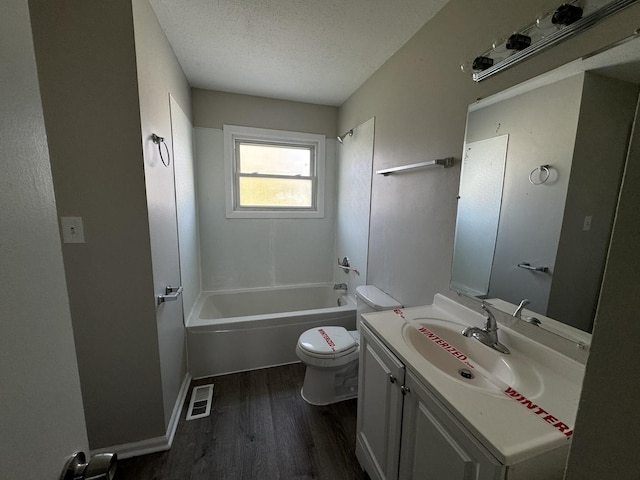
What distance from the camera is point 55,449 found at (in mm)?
469

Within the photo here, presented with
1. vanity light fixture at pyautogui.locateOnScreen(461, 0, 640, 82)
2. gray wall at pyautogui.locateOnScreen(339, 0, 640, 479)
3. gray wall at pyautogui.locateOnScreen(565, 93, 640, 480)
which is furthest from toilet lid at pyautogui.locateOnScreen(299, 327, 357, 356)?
vanity light fixture at pyautogui.locateOnScreen(461, 0, 640, 82)

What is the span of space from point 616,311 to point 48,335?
2.84ft

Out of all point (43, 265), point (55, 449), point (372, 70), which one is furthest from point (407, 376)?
point (372, 70)

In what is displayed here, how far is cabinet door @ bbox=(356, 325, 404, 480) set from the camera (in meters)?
1.11

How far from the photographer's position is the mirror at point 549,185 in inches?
33.5

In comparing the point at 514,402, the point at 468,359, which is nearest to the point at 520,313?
the point at 468,359

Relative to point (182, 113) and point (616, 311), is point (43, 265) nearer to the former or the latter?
point (616, 311)

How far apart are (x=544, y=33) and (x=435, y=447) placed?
1547 millimetres

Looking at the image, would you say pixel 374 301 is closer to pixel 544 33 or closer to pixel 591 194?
pixel 591 194

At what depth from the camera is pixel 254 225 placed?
9.80 ft

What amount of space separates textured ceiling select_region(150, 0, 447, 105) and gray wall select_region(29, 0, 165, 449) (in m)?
0.53

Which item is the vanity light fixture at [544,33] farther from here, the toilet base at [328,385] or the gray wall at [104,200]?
the toilet base at [328,385]

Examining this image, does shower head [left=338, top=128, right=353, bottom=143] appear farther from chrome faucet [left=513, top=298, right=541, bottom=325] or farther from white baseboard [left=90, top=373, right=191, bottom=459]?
white baseboard [left=90, top=373, right=191, bottom=459]

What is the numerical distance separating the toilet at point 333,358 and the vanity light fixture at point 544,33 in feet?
4.73
